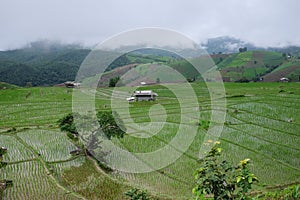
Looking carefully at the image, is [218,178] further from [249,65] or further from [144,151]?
[249,65]

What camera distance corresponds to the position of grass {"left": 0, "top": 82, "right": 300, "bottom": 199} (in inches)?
393

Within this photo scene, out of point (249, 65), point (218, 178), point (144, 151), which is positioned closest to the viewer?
point (218, 178)

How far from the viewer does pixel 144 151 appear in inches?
542

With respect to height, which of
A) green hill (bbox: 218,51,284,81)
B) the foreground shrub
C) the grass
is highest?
green hill (bbox: 218,51,284,81)

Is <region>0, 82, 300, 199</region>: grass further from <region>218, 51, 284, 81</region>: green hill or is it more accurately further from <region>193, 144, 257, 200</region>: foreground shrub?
<region>218, 51, 284, 81</region>: green hill

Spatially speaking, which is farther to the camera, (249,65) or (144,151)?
(249,65)

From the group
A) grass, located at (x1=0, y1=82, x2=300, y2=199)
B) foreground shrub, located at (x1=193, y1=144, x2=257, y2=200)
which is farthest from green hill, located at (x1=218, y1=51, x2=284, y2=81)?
foreground shrub, located at (x1=193, y1=144, x2=257, y2=200)

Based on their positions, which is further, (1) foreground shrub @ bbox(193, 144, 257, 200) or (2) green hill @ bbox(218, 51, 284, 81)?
(2) green hill @ bbox(218, 51, 284, 81)

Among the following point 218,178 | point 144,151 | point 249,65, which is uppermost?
point 249,65

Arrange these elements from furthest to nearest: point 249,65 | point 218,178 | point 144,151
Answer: point 249,65 → point 144,151 → point 218,178

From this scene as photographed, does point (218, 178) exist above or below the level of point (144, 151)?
above

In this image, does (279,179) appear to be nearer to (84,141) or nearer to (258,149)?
(258,149)

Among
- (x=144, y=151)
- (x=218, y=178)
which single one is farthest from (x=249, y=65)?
(x=218, y=178)

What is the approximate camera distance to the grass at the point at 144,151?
393 inches
